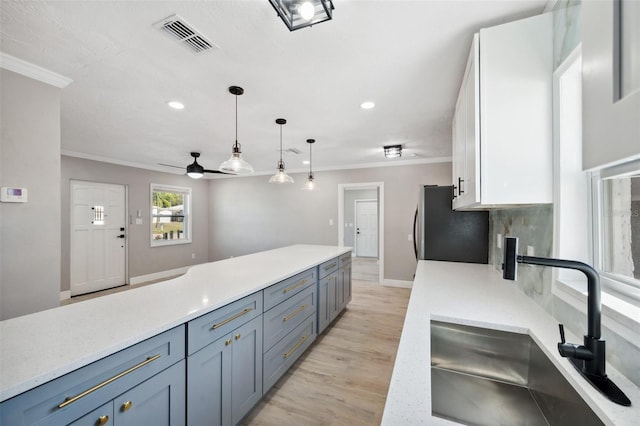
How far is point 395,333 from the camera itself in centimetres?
312

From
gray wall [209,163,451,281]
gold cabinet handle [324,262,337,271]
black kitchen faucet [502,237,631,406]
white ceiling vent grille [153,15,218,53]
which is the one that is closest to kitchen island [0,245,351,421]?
gold cabinet handle [324,262,337,271]

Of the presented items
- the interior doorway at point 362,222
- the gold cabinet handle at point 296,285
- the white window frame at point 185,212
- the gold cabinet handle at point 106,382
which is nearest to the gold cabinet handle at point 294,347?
the gold cabinet handle at point 296,285

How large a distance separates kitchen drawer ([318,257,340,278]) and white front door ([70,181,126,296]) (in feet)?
14.4

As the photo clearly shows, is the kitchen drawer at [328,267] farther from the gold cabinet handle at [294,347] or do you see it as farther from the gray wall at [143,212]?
the gray wall at [143,212]

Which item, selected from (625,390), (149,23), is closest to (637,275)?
(625,390)

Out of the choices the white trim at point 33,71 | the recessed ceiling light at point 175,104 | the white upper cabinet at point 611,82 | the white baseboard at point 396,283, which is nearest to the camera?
the white upper cabinet at point 611,82

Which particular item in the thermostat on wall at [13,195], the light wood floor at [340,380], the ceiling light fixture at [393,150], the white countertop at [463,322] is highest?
the ceiling light fixture at [393,150]

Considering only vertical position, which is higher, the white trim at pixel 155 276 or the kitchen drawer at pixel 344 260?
the kitchen drawer at pixel 344 260

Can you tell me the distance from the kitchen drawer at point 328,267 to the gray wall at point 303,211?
2170 mm

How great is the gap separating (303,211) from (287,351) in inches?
152

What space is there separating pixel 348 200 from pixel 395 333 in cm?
591

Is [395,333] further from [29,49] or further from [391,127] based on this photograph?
[29,49]

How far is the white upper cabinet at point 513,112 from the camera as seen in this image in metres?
1.23

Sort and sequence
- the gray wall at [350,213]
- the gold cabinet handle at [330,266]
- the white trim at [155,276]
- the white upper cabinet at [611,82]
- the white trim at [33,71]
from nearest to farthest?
the white upper cabinet at [611,82] < the white trim at [33,71] < the gold cabinet handle at [330,266] < the white trim at [155,276] < the gray wall at [350,213]
